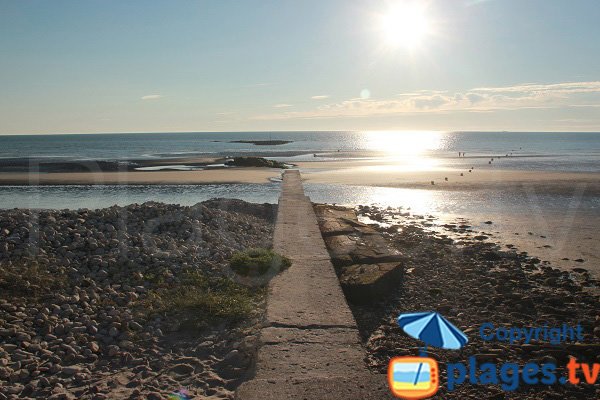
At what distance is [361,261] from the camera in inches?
336

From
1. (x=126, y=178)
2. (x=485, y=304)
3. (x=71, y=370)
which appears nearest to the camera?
(x=71, y=370)

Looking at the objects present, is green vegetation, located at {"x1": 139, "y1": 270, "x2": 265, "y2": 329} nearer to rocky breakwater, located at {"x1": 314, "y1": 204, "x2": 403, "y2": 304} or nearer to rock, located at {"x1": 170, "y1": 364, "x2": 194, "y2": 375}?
rock, located at {"x1": 170, "y1": 364, "x2": 194, "y2": 375}

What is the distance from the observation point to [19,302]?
240 inches

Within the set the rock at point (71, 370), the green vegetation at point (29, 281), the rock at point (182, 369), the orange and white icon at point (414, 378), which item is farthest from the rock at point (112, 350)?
the orange and white icon at point (414, 378)

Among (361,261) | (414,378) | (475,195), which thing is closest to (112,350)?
(414,378)

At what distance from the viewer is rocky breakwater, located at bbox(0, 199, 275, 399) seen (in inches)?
181

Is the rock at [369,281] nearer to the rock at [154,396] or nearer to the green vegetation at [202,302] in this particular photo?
the green vegetation at [202,302]

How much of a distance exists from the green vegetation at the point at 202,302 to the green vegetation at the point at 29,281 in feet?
4.51

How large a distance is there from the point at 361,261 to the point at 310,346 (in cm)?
393

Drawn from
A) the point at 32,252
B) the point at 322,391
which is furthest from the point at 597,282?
the point at 32,252

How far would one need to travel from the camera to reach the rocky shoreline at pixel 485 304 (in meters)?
5.09

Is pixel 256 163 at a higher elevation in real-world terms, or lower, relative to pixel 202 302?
higher

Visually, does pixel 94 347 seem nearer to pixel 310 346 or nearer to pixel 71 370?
pixel 71 370

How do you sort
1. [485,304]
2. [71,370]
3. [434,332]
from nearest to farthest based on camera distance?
[434,332]
[71,370]
[485,304]
